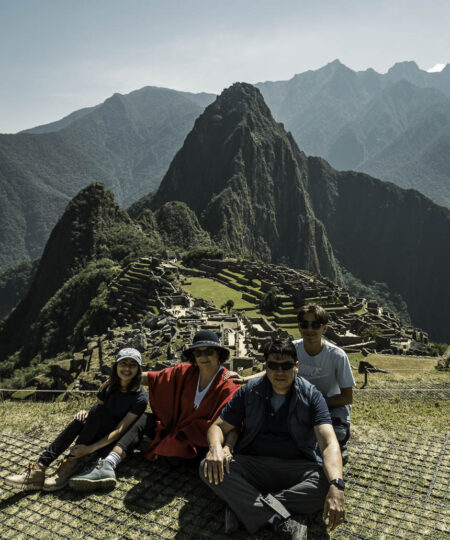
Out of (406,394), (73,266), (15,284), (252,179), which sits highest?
(252,179)

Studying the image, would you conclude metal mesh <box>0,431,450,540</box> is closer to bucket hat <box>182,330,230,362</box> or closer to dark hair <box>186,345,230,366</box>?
dark hair <box>186,345,230,366</box>

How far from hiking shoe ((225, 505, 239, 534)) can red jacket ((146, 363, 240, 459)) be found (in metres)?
0.94

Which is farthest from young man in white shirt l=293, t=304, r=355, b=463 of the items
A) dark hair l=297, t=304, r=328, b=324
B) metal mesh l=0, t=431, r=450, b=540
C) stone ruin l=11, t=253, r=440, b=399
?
stone ruin l=11, t=253, r=440, b=399

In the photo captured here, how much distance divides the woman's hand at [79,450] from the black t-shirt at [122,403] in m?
0.48

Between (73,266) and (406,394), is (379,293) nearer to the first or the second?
(73,266)

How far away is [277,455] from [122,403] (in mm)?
1909

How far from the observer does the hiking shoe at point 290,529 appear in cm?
357

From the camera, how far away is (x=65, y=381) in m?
21.5

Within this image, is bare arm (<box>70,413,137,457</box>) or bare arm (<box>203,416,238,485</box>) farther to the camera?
bare arm (<box>70,413,137,457</box>)

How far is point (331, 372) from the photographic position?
5027 millimetres

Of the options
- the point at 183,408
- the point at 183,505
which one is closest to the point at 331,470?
the point at 183,505

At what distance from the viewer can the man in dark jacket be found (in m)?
3.80

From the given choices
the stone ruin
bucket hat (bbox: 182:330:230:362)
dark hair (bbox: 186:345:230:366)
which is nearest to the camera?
bucket hat (bbox: 182:330:230:362)

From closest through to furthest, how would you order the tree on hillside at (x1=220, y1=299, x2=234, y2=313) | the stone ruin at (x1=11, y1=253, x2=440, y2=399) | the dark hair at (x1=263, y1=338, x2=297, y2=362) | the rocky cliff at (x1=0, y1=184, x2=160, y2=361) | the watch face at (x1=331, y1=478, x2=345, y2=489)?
1. the watch face at (x1=331, y1=478, x2=345, y2=489)
2. the dark hair at (x1=263, y1=338, x2=297, y2=362)
3. the stone ruin at (x1=11, y1=253, x2=440, y2=399)
4. the tree on hillside at (x1=220, y1=299, x2=234, y2=313)
5. the rocky cliff at (x1=0, y1=184, x2=160, y2=361)
